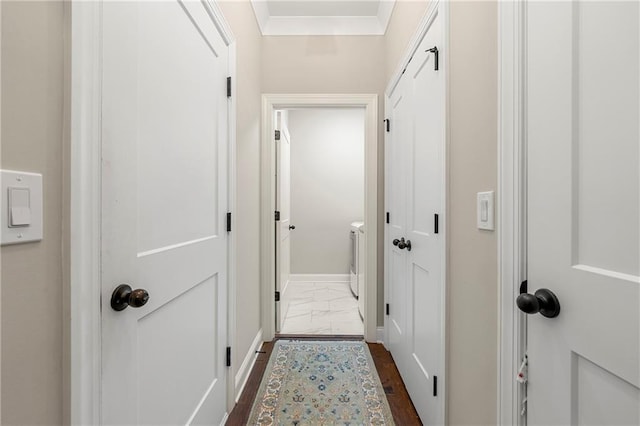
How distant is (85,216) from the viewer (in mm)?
597

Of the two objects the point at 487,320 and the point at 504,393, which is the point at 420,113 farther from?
the point at 504,393

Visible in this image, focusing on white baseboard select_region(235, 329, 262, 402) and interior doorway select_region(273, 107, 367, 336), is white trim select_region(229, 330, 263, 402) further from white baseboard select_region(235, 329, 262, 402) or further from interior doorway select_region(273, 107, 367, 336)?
interior doorway select_region(273, 107, 367, 336)

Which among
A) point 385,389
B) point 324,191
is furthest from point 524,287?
point 324,191

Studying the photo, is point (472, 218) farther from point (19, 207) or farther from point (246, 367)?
point (246, 367)

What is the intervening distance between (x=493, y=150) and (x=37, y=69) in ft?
3.60

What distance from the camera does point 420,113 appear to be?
1.47 metres

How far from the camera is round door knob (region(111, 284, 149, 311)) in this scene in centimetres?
69

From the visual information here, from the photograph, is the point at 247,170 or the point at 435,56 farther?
the point at 247,170

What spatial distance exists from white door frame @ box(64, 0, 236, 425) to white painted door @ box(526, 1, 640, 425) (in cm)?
102

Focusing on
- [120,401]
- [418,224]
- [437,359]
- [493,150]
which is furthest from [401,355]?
[120,401]

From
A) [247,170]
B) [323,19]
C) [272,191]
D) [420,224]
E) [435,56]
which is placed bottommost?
[420,224]

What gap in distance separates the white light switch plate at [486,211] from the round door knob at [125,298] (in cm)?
99

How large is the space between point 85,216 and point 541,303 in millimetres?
1031

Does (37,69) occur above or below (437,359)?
above
